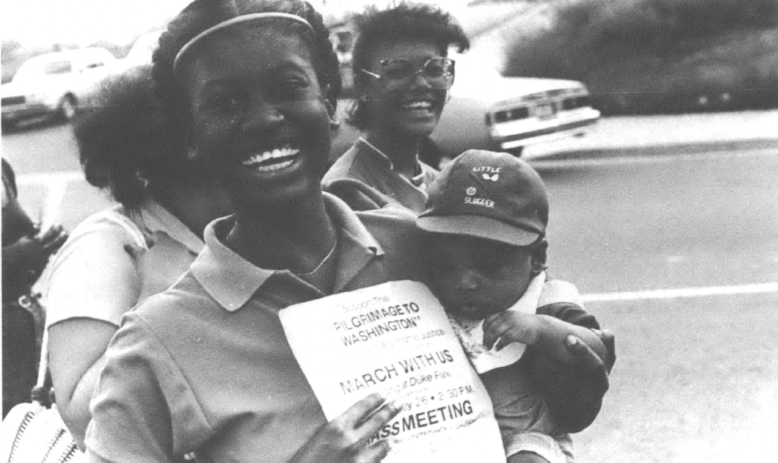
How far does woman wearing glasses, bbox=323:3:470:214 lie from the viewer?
10.1ft

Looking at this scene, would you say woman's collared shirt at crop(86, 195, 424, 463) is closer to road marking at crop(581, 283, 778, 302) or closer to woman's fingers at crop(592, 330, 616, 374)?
woman's fingers at crop(592, 330, 616, 374)

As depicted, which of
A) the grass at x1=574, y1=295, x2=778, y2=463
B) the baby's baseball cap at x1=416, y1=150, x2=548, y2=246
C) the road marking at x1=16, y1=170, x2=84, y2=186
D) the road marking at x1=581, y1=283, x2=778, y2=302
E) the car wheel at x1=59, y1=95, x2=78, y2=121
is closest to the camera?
the baby's baseball cap at x1=416, y1=150, x2=548, y2=246

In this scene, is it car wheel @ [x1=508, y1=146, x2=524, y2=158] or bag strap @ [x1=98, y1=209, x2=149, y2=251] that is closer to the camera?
bag strap @ [x1=98, y1=209, x2=149, y2=251]

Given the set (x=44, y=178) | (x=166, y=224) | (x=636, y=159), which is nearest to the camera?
(x=166, y=224)

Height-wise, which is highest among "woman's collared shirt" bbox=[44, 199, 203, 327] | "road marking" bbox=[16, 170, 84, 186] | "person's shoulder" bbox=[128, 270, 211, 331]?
"person's shoulder" bbox=[128, 270, 211, 331]

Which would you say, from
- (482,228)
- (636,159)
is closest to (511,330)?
(482,228)

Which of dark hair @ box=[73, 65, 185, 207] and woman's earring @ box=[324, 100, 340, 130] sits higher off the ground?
woman's earring @ box=[324, 100, 340, 130]

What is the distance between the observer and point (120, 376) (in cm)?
142

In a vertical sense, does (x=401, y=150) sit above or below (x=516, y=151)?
above

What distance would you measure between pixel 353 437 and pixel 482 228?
0.47 meters

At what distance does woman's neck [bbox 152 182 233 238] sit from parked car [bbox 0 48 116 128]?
1.54 feet

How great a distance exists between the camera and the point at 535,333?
5.43 feet

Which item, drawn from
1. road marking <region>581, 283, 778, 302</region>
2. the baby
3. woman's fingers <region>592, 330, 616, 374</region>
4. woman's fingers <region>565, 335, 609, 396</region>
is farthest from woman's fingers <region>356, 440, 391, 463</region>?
road marking <region>581, 283, 778, 302</region>

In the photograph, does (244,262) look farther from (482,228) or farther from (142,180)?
(142,180)
